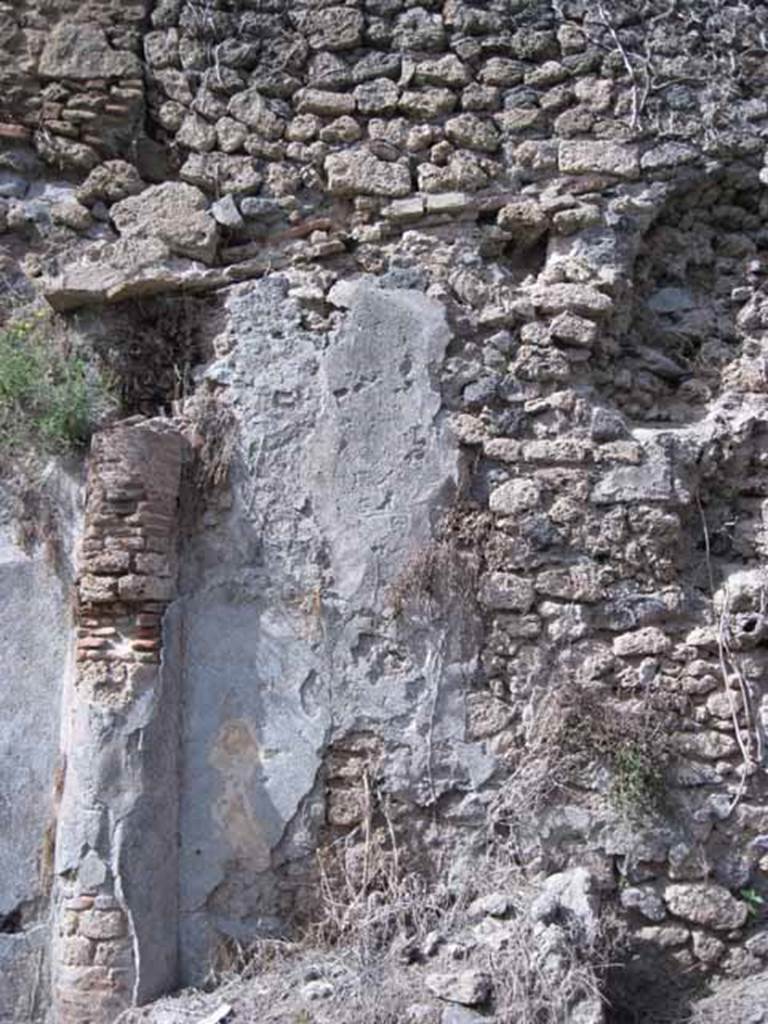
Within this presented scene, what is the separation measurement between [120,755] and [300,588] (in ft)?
2.83

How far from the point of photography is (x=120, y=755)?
3748mm

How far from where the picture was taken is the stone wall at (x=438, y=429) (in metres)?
3.90

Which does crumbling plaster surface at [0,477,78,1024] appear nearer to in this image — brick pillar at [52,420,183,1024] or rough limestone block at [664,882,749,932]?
brick pillar at [52,420,183,1024]

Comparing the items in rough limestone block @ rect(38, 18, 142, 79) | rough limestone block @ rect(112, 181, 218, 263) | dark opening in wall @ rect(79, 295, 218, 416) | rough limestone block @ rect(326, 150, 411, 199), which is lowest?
dark opening in wall @ rect(79, 295, 218, 416)

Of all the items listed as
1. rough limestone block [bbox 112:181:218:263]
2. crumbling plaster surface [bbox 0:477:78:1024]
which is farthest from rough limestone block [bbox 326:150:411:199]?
crumbling plaster surface [bbox 0:477:78:1024]

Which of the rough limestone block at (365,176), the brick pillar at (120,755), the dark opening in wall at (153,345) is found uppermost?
the rough limestone block at (365,176)

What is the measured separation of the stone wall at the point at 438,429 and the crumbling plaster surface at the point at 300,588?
0.01 metres

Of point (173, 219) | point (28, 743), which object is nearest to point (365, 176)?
point (173, 219)

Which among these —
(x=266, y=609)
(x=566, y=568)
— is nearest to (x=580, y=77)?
(x=566, y=568)

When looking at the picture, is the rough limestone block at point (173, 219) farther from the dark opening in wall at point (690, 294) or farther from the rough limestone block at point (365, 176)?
the dark opening in wall at point (690, 294)

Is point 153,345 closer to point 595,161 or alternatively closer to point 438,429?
point 438,429

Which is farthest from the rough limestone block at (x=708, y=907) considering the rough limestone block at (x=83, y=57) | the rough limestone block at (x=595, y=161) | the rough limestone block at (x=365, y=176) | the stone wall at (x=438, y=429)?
the rough limestone block at (x=83, y=57)

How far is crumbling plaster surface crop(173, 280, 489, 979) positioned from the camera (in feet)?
12.8

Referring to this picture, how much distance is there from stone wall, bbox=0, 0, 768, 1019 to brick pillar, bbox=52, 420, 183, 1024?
0.05 feet
